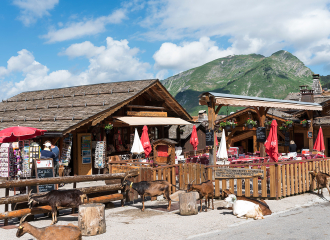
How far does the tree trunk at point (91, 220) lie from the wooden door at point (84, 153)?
960 cm

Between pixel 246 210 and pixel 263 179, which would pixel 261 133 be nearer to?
pixel 263 179

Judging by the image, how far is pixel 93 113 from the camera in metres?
15.8

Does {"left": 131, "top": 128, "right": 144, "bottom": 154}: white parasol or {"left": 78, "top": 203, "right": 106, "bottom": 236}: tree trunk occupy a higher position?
{"left": 131, "top": 128, "right": 144, "bottom": 154}: white parasol

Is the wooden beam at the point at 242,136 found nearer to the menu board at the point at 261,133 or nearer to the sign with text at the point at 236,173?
the menu board at the point at 261,133

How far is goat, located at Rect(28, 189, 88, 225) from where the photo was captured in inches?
306

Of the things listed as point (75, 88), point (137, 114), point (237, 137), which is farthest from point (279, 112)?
point (75, 88)

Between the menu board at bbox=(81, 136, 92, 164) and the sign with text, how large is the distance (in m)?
8.28

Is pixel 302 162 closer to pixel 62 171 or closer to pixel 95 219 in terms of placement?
Result: pixel 95 219

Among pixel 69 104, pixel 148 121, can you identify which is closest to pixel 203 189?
pixel 148 121

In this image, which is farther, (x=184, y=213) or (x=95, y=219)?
(x=184, y=213)

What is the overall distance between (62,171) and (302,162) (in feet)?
32.1

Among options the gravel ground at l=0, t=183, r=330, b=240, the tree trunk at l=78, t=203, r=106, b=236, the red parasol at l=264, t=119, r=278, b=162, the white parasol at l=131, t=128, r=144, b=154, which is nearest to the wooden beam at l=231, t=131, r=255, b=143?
the white parasol at l=131, t=128, r=144, b=154

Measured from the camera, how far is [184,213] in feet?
28.3

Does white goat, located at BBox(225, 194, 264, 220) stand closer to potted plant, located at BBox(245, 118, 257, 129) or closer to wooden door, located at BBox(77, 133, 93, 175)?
potted plant, located at BBox(245, 118, 257, 129)
